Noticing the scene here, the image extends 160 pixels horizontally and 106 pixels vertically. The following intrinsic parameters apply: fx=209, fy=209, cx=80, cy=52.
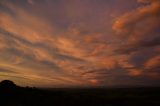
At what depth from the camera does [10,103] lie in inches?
1642

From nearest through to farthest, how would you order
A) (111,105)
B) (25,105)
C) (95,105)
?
(25,105)
(95,105)
(111,105)

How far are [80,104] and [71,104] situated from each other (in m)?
2.21

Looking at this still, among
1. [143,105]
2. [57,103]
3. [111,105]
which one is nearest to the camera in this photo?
[57,103]

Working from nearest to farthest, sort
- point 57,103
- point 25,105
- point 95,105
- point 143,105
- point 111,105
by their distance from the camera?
point 25,105
point 57,103
point 95,105
point 111,105
point 143,105

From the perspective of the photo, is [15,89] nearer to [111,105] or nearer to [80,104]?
[80,104]

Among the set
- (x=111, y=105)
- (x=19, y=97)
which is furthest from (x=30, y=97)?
(x=111, y=105)

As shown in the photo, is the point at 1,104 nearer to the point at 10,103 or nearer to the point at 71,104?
the point at 10,103

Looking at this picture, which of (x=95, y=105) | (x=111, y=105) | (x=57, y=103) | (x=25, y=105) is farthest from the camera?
(x=111, y=105)

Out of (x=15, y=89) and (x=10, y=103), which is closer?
(x=10, y=103)

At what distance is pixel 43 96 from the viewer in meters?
46.5

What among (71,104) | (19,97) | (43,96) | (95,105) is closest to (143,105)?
(95,105)

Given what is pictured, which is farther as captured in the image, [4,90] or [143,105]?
[143,105]

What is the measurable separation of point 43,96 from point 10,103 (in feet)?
24.5

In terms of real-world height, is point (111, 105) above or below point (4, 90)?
below
